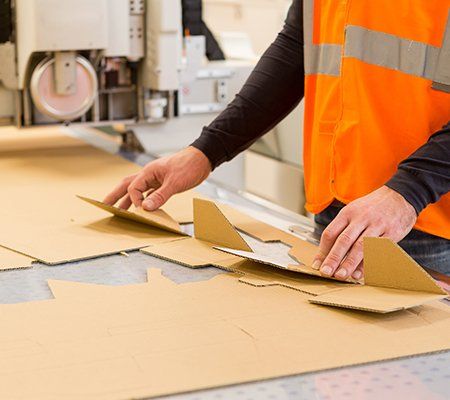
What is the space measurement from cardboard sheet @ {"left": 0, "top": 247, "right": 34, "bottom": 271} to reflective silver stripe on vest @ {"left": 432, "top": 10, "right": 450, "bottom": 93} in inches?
33.2

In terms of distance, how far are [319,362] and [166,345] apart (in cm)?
22

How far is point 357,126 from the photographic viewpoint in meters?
1.75

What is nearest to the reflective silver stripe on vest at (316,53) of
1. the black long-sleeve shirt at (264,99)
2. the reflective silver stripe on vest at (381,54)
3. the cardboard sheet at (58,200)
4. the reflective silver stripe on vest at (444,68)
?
the reflective silver stripe on vest at (381,54)

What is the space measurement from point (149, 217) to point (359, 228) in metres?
0.57

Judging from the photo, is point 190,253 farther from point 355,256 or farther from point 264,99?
point 264,99

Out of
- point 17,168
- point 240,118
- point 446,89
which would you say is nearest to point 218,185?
point 240,118

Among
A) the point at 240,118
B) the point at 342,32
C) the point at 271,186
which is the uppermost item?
the point at 342,32

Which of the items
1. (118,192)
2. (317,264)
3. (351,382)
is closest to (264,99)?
(118,192)

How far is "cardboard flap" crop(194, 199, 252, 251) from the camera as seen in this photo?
66.4 inches

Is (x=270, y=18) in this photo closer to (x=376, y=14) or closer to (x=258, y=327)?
(x=376, y=14)

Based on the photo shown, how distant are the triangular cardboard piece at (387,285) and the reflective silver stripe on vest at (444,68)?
0.41 meters

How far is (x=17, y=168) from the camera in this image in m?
2.56

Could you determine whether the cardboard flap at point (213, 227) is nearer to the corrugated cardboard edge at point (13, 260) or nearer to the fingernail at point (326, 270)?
the fingernail at point (326, 270)

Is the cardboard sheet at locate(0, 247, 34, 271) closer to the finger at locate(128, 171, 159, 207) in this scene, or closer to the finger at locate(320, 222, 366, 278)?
the finger at locate(128, 171, 159, 207)
